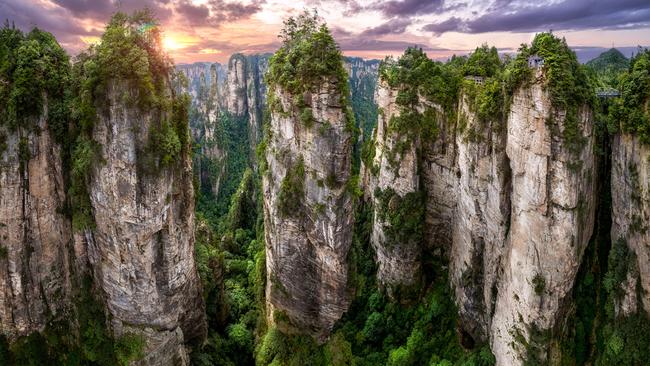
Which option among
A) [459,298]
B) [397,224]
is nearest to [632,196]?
[459,298]

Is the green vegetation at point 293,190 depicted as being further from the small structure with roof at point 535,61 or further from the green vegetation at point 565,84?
the green vegetation at point 565,84

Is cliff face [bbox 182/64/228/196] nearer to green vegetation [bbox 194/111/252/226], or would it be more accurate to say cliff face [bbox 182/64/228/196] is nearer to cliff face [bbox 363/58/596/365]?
green vegetation [bbox 194/111/252/226]

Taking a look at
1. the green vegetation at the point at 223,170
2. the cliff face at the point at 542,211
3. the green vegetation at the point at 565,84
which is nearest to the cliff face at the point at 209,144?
the green vegetation at the point at 223,170

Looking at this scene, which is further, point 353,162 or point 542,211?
point 353,162

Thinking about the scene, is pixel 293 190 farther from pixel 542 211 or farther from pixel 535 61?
pixel 535 61

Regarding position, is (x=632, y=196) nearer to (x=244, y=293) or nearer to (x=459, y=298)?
(x=459, y=298)

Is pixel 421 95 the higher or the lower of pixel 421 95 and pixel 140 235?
the higher

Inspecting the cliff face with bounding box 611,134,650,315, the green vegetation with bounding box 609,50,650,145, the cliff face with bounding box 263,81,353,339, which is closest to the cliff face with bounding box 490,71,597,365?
the cliff face with bounding box 611,134,650,315

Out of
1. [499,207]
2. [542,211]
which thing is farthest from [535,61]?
[499,207]
